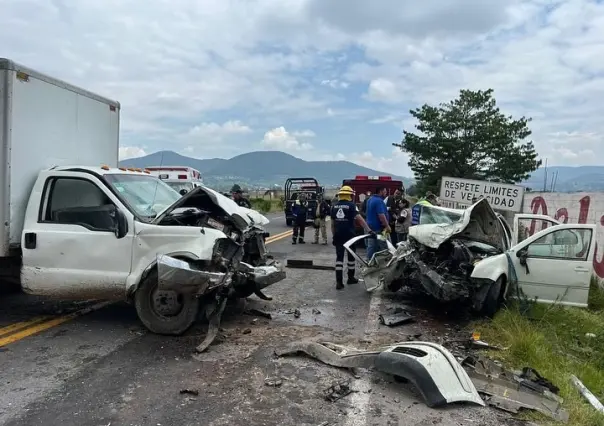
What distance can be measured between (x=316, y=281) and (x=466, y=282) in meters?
3.26

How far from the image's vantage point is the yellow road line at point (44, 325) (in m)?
5.44

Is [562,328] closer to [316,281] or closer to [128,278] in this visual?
[316,281]

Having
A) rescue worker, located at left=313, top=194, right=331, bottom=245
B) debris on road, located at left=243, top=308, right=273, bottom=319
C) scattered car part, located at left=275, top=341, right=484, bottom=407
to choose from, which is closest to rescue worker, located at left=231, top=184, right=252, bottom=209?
rescue worker, located at left=313, top=194, right=331, bottom=245

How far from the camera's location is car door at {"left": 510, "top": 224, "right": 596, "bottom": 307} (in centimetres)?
693

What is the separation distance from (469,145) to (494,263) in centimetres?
2669

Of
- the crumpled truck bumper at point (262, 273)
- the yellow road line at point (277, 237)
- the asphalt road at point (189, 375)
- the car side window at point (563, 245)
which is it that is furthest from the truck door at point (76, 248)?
the yellow road line at point (277, 237)

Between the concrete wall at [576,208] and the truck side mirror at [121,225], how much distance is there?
319 inches

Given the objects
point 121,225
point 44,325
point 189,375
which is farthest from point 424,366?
point 44,325

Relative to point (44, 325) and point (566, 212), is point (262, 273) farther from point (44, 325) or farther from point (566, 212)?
point (566, 212)

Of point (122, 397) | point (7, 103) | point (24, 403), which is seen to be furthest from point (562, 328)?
point (7, 103)

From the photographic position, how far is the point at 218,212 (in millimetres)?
6426

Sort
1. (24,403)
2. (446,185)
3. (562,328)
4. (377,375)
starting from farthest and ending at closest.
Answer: (446,185)
(562,328)
(377,375)
(24,403)

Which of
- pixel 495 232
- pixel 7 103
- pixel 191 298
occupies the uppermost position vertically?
pixel 7 103

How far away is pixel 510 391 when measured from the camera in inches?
171
